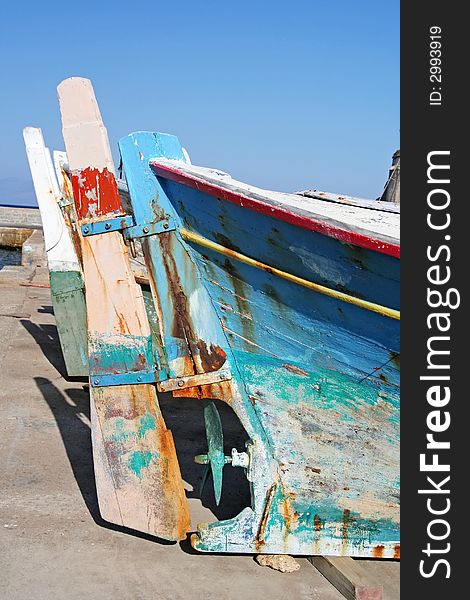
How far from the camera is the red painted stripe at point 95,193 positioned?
10.4 ft

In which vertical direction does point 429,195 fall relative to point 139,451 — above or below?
above

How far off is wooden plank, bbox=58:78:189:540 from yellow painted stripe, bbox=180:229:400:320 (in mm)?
328

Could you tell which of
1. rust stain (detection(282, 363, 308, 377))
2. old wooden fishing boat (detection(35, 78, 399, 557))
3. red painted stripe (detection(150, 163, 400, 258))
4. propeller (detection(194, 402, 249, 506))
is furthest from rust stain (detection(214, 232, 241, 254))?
propeller (detection(194, 402, 249, 506))

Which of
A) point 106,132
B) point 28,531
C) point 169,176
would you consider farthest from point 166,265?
point 28,531

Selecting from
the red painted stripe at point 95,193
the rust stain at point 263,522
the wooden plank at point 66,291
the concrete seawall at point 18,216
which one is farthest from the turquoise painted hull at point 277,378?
the concrete seawall at point 18,216

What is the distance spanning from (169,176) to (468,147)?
3.72 feet

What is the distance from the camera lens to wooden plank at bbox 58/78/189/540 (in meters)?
3.14

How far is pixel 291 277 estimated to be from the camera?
2.90 metres

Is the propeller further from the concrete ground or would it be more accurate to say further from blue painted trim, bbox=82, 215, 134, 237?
blue painted trim, bbox=82, 215, 134, 237

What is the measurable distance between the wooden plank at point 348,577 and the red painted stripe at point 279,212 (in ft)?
4.28

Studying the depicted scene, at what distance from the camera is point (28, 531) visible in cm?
332

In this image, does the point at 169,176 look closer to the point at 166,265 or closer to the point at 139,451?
the point at 166,265

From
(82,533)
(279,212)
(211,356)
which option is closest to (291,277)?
(279,212)

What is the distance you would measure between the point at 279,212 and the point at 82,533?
170cm
